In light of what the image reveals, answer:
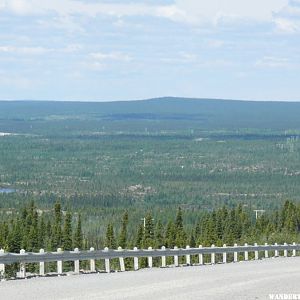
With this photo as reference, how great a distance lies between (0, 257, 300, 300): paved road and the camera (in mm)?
23828

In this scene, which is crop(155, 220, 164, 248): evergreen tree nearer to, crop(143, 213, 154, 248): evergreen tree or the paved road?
crop(143, 213, 154, 248): evergreen tree

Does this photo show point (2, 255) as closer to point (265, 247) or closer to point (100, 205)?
point (265, 247)

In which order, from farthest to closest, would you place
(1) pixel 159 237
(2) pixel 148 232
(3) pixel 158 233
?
1. (3) pixel 158 233
2. (1) pixel 159 237
3. (2) pixel 148 232

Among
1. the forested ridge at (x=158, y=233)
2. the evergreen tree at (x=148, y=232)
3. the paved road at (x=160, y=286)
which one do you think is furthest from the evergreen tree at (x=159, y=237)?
the paved road at (x=160, y=286)

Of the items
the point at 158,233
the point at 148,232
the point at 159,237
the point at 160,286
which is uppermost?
the point at 160,286

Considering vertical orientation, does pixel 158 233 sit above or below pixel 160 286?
below

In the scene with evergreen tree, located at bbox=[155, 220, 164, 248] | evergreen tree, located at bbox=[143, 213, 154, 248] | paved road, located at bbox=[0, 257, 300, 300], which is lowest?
evergreen tree, located at bbox=[155, 220, 164, 248]

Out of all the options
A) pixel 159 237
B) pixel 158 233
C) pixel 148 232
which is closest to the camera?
pixel 148 232

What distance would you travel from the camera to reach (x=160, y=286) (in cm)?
2641

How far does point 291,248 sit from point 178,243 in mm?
42052

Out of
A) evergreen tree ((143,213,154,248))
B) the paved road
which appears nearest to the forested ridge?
evergreen tree ((143,213,154,248))

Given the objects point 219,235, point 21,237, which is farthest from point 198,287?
point 219,235

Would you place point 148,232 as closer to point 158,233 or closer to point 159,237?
point 159,237

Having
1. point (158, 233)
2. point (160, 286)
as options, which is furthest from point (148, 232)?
point (160, 286)
